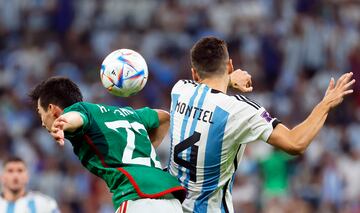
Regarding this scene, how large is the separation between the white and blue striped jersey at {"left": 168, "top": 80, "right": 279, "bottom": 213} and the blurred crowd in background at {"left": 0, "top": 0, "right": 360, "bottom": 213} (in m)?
6.65

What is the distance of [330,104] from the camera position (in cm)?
743

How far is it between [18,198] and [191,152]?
11.8 ft

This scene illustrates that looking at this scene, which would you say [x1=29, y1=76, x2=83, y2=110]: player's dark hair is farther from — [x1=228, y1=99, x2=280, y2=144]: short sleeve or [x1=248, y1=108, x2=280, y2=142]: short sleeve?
[x1=248, y1=108, x2=280, y2=142]: short sleeve

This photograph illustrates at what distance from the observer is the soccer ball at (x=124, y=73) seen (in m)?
7.95

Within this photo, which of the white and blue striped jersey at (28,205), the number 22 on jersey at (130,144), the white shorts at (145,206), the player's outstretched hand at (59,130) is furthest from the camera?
the white and blue striped jersey at (28,205)

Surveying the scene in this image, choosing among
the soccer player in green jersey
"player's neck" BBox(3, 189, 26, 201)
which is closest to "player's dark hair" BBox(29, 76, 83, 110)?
the soccer player in green jersey

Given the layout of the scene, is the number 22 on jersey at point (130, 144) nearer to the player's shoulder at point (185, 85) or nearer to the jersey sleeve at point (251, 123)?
the player's shoulder at point (185, 85)

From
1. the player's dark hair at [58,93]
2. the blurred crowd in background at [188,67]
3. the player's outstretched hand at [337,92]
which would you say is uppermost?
the player's outstretched hand at [337,92]

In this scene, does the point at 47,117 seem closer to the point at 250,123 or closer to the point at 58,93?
the point at 58,93

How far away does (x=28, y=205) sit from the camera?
10.9 m

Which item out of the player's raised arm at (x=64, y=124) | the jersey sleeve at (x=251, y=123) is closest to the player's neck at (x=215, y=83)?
the jersey sleeve at (x=251, y=123)

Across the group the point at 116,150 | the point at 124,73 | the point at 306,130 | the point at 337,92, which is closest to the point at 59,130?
the point at 116,150

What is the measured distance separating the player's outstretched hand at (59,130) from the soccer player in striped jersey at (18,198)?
3.94 meters

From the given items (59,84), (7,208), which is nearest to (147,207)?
(59,84)
